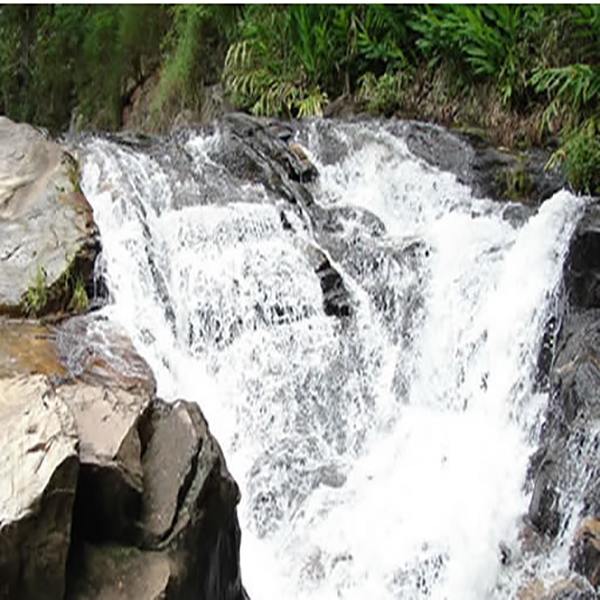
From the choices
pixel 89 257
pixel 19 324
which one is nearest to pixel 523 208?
pixel 89 257

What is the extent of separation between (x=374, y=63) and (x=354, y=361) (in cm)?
560

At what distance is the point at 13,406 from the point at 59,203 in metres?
3.67

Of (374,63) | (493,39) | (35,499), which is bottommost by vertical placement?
(35,499)

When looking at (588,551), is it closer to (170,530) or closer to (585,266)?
(585,266)

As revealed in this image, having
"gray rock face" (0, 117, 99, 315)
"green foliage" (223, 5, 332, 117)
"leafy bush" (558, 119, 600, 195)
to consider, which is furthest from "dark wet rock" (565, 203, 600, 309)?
"green foliage" (223, 5, 332, 117)

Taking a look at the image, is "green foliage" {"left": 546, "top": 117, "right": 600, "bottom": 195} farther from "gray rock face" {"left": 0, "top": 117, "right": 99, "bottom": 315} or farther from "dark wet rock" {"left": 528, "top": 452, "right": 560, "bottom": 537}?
"gray rock face" {"left": 0, "top": 117, "right": 99, "bottom": 315}

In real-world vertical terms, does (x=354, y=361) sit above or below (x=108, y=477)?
below

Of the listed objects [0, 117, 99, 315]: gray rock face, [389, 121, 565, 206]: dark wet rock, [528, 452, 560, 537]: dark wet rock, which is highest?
[389, 121, 565, 206]: dark wet rock

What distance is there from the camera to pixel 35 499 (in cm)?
303

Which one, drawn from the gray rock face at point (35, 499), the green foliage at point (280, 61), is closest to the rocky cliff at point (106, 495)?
the gray rock face at point (35, 499)

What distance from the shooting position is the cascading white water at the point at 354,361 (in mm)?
4992

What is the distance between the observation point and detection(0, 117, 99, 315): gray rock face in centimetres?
603

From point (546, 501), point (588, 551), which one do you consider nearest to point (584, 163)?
point (546, 501)

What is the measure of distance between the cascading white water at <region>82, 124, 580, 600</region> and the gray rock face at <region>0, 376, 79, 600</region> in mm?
1918
